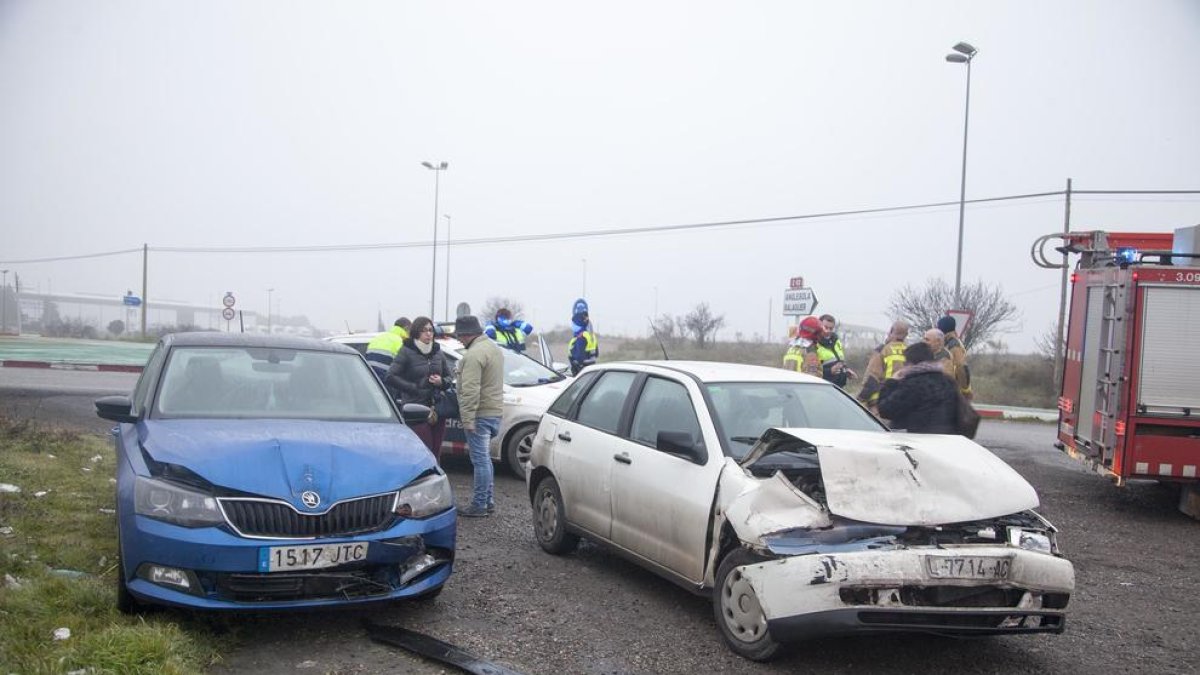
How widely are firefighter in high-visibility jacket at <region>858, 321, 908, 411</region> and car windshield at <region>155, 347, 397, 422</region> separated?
5.89m

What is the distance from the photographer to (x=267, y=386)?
238 inches

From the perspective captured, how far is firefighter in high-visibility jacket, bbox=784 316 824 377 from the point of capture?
10.6 meters

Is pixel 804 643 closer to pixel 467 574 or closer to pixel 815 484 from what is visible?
pixel 815 484

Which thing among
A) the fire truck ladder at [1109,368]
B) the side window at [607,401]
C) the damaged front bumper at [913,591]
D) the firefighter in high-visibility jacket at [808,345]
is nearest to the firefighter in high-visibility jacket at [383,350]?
the side window at [607,401]

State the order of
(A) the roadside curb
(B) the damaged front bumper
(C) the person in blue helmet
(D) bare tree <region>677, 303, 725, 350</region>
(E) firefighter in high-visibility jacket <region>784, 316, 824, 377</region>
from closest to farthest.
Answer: (B) the damaged front bumper
(E) firefighter in high-visibility jacket <region>784, 316, 824, 377</region>
(C) the person in blue helmet
(A) the roadside curb
(D) bare tree <region>677, 303, 725, 350</region>

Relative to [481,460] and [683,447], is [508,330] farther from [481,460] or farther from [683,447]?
[683,447]

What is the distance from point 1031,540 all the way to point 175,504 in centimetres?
433

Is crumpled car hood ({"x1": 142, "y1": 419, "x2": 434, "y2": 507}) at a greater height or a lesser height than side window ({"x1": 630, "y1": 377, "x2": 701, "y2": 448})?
lesser

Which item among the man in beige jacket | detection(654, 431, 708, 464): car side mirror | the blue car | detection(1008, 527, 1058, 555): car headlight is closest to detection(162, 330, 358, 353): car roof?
the blue car

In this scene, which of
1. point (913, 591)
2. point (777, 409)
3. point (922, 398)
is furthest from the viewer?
point (922, 398)

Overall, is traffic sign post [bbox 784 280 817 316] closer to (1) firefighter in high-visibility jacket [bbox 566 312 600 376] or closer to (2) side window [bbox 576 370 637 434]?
(1) firefighter in high-visibility jacket [bbox 566 312 600 376]

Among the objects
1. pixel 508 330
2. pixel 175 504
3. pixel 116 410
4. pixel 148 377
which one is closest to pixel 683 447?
pixel 175 504

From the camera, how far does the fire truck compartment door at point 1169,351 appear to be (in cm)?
917

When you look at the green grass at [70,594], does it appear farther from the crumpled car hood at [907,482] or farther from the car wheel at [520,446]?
the car wheel at [520,446]
